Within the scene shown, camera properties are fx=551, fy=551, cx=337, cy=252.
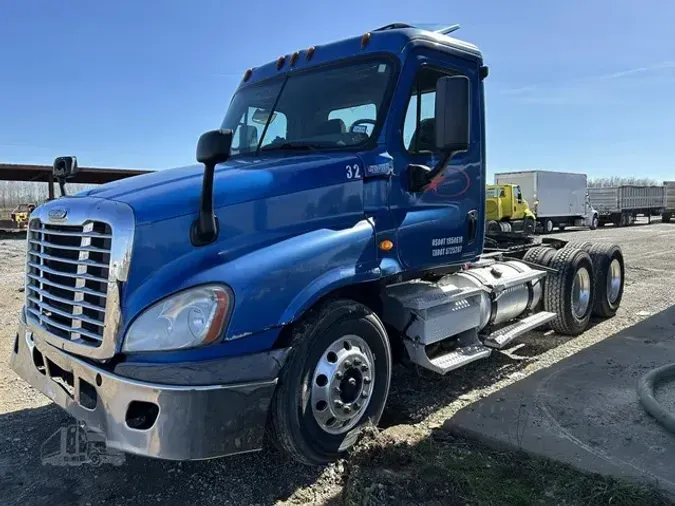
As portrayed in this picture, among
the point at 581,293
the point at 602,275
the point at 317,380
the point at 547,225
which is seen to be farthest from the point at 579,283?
the point at 547,225

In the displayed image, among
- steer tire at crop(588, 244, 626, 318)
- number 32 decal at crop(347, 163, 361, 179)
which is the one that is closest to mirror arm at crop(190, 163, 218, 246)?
number 32 decal at crop(347, 163, 361, 179)

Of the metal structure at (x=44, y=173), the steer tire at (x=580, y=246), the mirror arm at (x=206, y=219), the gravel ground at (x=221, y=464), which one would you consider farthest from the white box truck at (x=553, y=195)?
the mirror arm at (x=206, y=219)

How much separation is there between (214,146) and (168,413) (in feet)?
4.54

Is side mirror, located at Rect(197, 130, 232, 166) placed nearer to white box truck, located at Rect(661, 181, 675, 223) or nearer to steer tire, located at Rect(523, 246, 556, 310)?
steer tire, located at Rect(523, 246, 556, 310)

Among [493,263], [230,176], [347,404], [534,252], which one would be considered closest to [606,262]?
[534,252]

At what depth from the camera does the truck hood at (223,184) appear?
3031mm

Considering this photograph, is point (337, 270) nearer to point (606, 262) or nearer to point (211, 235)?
point (211, 235)

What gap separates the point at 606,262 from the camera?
758cm

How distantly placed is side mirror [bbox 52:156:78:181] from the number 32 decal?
2.14 metres

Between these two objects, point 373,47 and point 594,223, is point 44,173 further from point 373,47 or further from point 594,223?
point 594,223

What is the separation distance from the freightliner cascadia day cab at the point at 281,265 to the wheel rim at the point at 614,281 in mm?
3621

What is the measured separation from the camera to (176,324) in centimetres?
287

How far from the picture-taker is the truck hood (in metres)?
3.03

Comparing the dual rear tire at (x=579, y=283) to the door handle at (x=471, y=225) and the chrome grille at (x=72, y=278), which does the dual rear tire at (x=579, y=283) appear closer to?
the door handle at (x=471, y=225)
